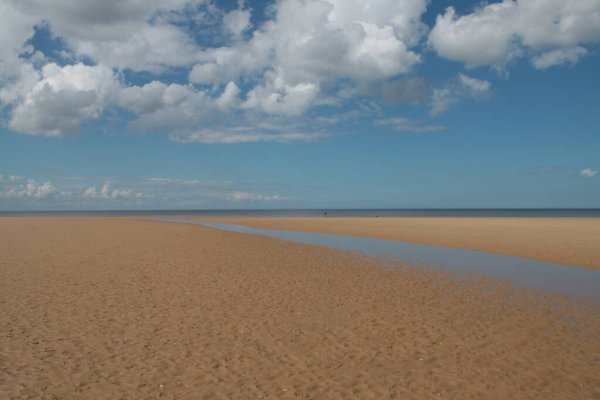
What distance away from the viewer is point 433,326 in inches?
468

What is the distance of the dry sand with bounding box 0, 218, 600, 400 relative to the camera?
8.05 metres

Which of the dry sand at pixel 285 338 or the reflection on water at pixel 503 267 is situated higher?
the reflection on water at pixel 503 267

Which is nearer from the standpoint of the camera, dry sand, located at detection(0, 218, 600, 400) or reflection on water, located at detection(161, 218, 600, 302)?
dry sand, located at detection(0, 218, 600, 400)

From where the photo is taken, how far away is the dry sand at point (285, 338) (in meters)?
8.05

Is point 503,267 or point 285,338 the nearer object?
point 285,338

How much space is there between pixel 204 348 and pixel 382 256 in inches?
742

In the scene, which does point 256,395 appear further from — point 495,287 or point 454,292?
point 495,287

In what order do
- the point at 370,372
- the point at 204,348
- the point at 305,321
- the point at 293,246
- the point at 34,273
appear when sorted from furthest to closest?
1. the point at 293,246
2. the point at 34,273
3. the point at 305,321
4. the point at 204,348
5. the point at 370,372

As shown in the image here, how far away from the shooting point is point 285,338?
10.8 metres

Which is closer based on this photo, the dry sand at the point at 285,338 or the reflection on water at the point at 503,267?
the dry sand at the point at 285,338

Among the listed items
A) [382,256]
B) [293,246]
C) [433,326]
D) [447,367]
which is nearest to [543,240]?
[382,256]

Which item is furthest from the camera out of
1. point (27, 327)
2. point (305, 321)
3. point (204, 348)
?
point (305, 321)

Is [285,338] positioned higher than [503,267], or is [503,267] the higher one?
[503,267]

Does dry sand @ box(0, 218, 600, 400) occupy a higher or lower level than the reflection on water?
lower
